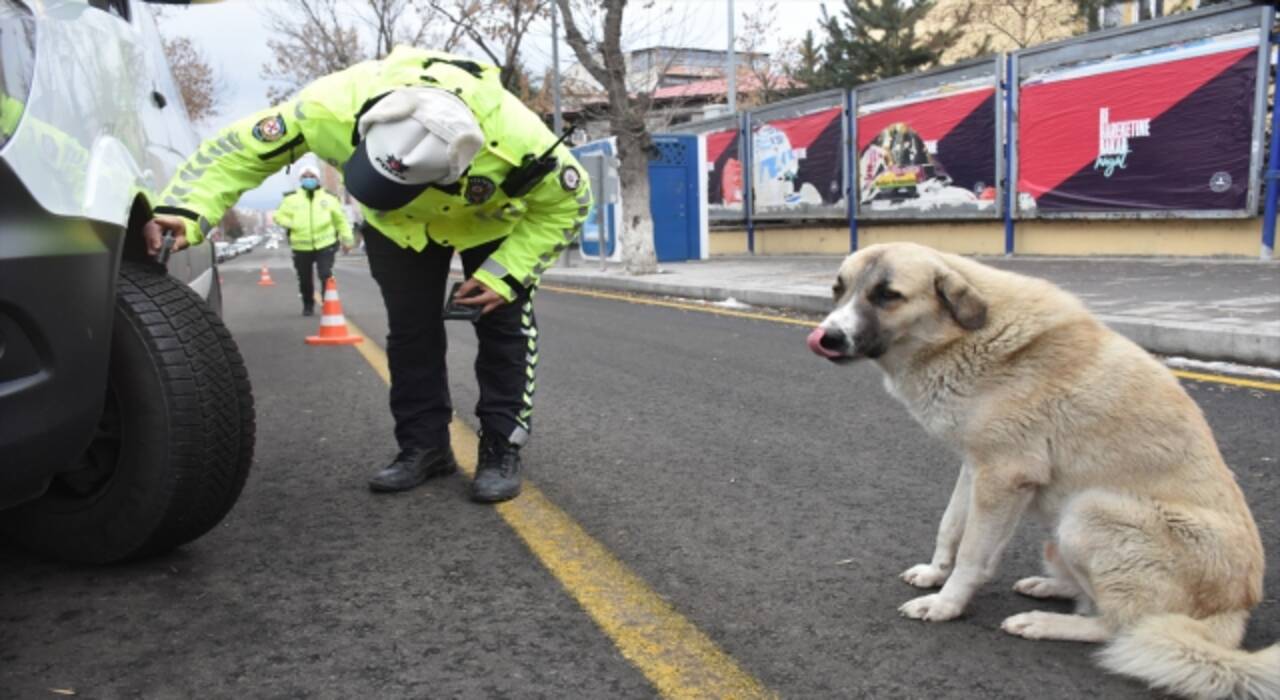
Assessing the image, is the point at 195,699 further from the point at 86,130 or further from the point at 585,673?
the point at 86,130

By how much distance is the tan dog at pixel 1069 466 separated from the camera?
2.07 meters

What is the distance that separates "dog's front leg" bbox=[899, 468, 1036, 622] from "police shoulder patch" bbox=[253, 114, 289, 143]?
2366 mm

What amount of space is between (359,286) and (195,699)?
647 inches

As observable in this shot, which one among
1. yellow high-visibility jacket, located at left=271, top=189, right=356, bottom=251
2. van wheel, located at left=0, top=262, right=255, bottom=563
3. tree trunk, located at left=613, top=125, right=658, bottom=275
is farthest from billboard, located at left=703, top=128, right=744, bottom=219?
van wheel, located at left=0, top=262, right=255, bottom=563

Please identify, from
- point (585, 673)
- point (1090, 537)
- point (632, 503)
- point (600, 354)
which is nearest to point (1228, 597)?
point (1090, 537)

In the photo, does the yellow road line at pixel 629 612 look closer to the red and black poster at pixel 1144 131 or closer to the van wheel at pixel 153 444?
the van wheel at pixel 153 444

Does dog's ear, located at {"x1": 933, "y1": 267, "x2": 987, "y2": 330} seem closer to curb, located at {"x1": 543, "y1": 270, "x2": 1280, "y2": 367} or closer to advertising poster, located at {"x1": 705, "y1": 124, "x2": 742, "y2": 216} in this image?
curb, located at {"x1": 543, "y1": 270, "x2": 1280, "y2": 367}

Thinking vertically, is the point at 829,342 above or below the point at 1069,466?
above

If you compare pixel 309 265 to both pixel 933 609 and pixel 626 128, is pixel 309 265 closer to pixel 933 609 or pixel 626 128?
pixel 626 128

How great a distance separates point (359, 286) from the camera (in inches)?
701

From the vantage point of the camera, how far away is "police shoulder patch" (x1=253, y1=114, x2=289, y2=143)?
3.06 m

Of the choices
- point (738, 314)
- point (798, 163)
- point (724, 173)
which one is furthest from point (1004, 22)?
point (738, 314)

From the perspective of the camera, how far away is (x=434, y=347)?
3.78m

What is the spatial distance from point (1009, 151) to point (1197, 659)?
46.0 ft
